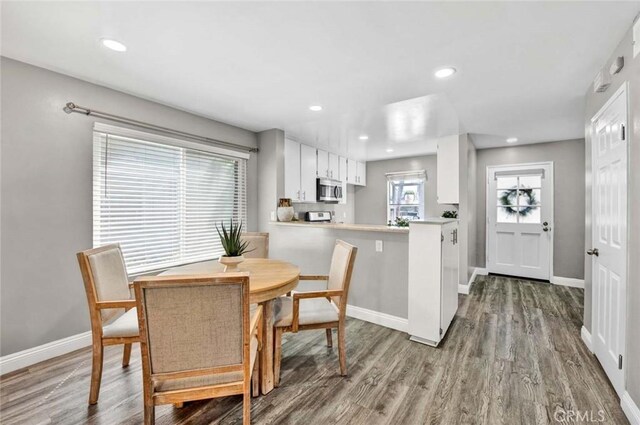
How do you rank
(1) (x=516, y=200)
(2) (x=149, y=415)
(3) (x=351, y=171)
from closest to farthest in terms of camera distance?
1. (2) (x=149, y=415)
2. (1) (x=516, y=200)
3. (3) (x=351, y=171)

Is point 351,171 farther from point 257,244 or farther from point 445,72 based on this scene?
point 445,72

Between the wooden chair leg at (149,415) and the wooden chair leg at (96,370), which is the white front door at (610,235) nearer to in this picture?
the wooden chair leg at (149,415)

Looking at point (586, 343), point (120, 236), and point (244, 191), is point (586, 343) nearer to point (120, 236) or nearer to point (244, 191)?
point (244, 191)

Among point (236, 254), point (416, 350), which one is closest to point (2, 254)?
point (236, 254)

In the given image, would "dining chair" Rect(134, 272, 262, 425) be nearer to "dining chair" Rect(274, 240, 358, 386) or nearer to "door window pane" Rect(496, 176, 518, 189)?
"dining chair" Rect(274, 240, 358, 386)

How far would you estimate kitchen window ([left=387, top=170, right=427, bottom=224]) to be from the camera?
6.04m

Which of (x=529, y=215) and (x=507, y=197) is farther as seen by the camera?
(x=507, y=197)

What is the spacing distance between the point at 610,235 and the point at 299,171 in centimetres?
364

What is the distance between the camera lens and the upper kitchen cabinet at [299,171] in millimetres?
4363

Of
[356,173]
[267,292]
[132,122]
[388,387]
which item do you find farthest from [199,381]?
[356,173]

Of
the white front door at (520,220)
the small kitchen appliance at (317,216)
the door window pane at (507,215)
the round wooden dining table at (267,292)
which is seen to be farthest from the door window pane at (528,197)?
the round wooden dining table at (267,292)

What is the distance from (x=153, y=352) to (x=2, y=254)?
1.87m

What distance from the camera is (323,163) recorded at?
5.27m

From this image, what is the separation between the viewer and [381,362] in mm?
2350
